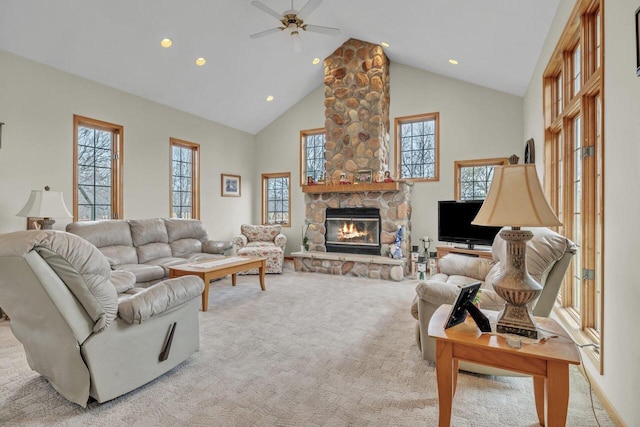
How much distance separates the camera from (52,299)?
169 centimetres

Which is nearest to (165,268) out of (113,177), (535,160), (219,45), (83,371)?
(113,177)

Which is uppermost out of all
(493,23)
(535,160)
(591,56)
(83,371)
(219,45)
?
(219,45)

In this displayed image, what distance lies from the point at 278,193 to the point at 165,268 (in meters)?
3.69

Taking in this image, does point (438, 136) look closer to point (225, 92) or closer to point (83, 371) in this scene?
point (225, 92)

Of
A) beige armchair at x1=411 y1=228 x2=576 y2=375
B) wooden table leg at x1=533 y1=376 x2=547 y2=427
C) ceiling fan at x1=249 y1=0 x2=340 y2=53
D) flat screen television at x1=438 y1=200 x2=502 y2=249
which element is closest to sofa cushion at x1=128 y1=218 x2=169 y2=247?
ceiling fan at x1=249 y1=0 x2=340 y2=53

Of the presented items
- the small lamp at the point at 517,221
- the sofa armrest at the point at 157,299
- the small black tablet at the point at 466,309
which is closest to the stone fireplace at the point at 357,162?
the sofa armrest at the point at 157,299

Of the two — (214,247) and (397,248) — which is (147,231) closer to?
(214,247)

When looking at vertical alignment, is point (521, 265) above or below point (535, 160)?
below

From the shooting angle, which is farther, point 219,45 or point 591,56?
point 219,45

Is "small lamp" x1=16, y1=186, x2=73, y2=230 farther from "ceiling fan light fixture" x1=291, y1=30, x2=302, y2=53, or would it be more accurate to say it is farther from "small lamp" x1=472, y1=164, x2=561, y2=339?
"small lamp" x1=472, y1=164, x2=561, y2=339

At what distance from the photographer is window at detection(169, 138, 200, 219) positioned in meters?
6.14

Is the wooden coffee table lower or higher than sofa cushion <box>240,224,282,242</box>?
lower

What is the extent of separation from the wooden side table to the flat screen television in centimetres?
326

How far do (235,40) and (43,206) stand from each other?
3332 mm
